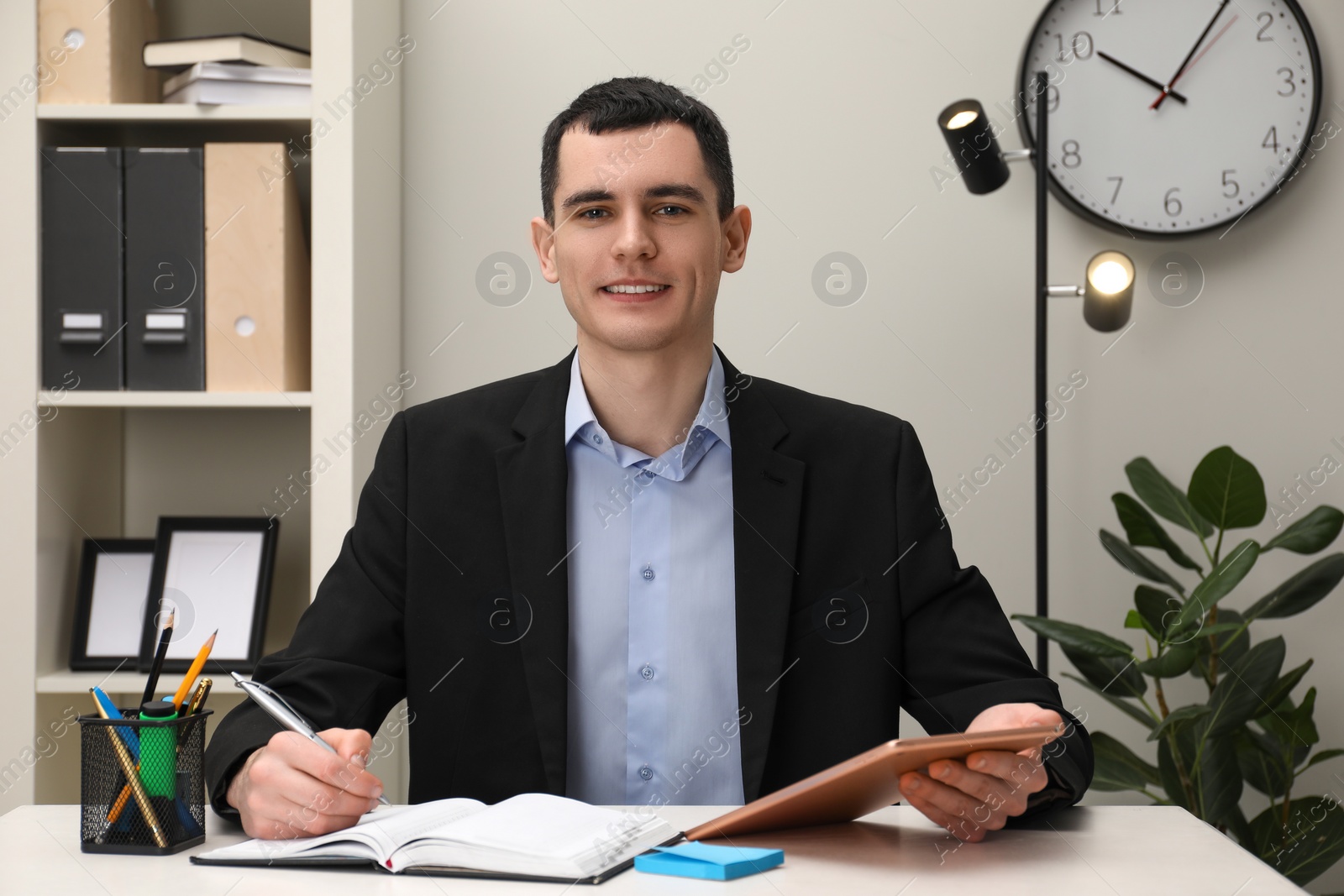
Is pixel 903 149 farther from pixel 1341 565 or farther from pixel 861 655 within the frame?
pixel 861 655

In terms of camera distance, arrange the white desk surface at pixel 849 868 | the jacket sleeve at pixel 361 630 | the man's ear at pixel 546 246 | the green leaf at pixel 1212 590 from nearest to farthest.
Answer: the white desk surface at pixel 849 868 < the jacket sleeve at pixel 361 630 < the man's ear at pixel 546 246 < the green leaf at pixel 1212 590

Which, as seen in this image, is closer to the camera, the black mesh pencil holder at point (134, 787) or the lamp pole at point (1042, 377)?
the black mesh pencil holder at point (134, 787)

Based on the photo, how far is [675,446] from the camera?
1567 millimetres

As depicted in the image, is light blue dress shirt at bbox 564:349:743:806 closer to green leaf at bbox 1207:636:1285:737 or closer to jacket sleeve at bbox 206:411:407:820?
jacket sleeve at bbox 206:411:407:820

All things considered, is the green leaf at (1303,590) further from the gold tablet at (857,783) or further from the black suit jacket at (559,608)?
the gold tablet at (857,783)

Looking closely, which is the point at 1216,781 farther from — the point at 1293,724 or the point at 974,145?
the point at 974,145

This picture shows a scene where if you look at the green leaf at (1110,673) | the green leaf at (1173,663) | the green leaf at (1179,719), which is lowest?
the green leaf at (1179,719)

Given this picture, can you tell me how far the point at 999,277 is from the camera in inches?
94.2

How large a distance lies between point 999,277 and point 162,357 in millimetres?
1613

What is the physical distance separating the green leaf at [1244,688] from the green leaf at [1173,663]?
0.38 ft

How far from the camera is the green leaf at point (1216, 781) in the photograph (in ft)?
6.66

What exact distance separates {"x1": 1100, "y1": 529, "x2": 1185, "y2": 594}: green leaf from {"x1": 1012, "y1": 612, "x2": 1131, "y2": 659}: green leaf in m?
0.16

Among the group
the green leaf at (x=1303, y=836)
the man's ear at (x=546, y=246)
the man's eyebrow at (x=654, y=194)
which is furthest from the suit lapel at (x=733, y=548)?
the green leaf at (x=1303, y=836)

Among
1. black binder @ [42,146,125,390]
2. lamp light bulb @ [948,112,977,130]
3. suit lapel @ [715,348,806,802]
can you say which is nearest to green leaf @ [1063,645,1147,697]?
suit lapel @ [715,348,806,802]
